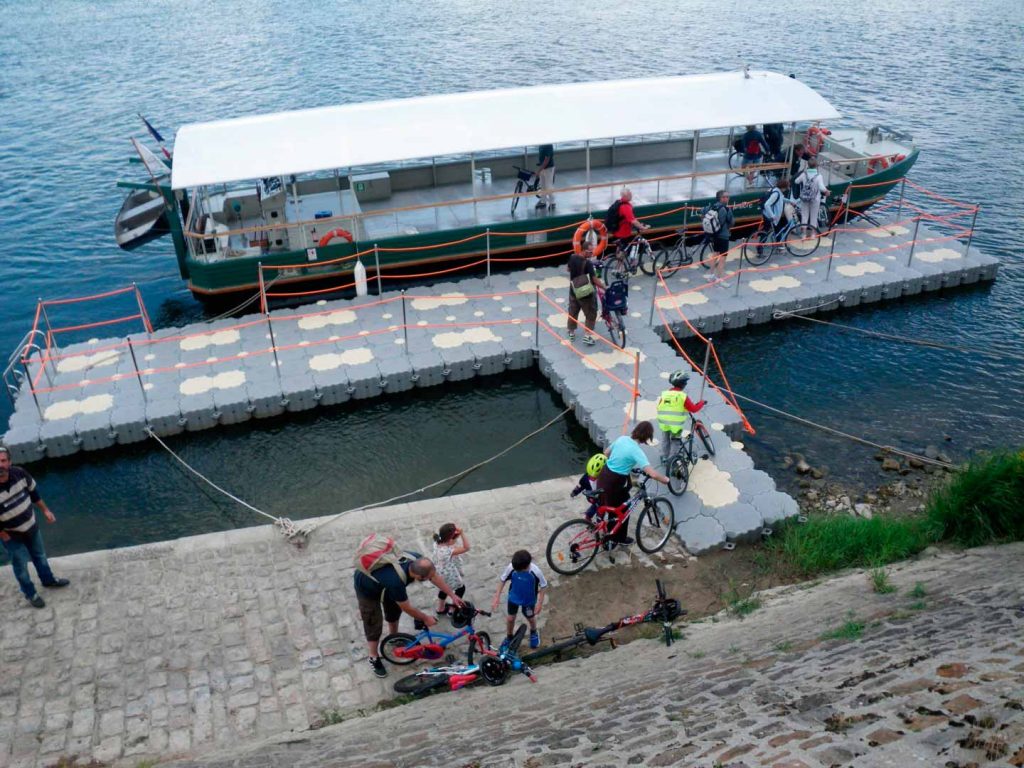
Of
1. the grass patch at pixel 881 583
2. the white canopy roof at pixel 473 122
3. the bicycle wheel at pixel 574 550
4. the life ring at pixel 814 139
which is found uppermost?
the white canopy roof at pixel 473 122

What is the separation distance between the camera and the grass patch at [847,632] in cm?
842

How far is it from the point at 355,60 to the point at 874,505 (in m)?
45.2

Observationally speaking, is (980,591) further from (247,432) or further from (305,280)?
(305,280)

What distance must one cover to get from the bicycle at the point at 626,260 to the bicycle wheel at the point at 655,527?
8671mm

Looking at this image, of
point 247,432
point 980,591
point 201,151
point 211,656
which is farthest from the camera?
point 201,151

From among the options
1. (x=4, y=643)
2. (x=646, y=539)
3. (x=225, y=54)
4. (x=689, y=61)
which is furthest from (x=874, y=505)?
(x=225, y=54)

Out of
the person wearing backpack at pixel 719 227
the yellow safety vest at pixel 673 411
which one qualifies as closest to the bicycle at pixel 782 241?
the person wearing backpack at pixel 719 227

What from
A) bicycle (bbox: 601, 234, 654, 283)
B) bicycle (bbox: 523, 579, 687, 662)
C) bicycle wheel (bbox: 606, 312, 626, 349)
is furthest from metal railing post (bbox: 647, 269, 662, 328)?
bicycle (bbox: 523, 579, 687, 662)

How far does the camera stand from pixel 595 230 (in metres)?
19.0

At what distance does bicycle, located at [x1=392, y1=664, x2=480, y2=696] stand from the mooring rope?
3334 millimetres

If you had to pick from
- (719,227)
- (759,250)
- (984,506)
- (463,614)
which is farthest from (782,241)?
(463,614)

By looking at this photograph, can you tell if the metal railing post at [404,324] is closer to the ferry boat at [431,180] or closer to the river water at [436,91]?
the river water at [436,91]

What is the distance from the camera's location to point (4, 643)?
10.5 m

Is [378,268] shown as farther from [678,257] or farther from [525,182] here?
[678,257]
